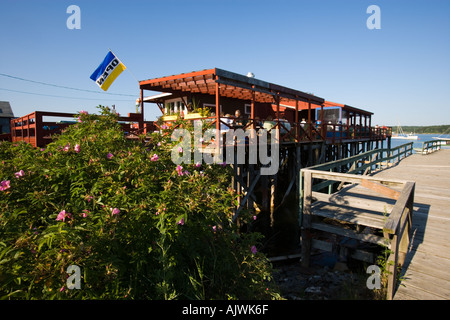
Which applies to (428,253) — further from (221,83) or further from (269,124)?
(269,124)

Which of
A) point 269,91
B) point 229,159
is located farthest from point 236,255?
point 269,91

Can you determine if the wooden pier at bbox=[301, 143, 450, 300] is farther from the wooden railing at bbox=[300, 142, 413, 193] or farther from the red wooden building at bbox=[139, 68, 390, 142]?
the red wooden building at bbox=[139, 68, 390, 142]

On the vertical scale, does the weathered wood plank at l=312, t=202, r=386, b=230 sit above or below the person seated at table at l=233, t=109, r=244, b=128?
below

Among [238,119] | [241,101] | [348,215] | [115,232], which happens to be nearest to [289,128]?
[238,119]

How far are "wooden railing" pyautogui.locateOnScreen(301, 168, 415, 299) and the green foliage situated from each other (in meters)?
1.83

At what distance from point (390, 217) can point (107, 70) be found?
32.0 feet

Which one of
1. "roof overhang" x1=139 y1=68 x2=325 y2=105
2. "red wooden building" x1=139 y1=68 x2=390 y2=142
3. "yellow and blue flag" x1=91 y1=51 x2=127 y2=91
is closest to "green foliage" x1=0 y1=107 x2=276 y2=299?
"red wooden building" x1=139 y1=68 x2=390 y2=142

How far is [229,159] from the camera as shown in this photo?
8.32 metres

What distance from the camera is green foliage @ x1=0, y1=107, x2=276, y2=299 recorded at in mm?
1683

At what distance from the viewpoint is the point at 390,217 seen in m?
3.20

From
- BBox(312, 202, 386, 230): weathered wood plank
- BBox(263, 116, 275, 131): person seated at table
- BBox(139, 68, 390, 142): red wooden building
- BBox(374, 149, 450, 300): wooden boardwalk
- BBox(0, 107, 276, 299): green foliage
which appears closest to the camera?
BBox(0, 107, 276, 299): green foliage

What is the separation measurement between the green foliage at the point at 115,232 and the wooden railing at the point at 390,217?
1827 mm

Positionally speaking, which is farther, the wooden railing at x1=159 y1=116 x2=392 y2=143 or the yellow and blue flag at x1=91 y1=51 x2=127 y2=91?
the yellow and blue flag at x1=91 y1=51 x2=127 y2=91
